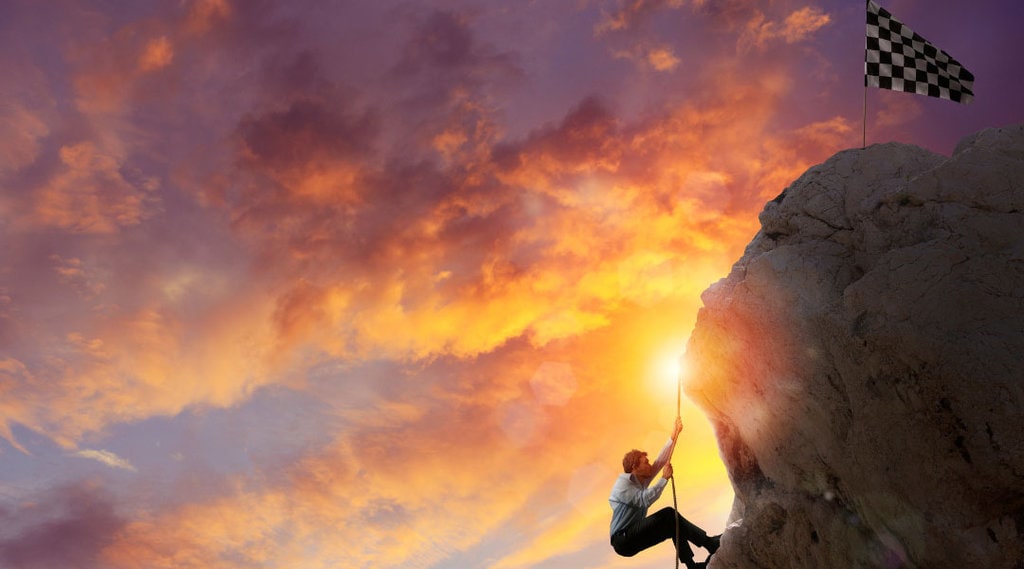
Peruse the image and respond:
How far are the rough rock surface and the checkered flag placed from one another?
138 inches

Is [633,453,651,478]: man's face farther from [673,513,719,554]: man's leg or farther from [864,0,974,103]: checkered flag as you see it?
[864,0,974,103]: checkered flag

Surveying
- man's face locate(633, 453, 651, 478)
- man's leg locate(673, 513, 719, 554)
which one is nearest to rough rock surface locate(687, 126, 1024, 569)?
man's leg locate(673, 513, 719, 554)

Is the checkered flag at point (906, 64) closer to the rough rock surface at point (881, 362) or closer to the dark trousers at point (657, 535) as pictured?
the rough rock surface at point (881, 362)

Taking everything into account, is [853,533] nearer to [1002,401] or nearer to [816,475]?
[816,475]

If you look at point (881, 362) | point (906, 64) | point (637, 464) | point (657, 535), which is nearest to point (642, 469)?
point (637, 464)

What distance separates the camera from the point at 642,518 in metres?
12.6

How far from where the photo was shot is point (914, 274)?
895 cm

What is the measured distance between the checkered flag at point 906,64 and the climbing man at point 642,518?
9036 millimetres

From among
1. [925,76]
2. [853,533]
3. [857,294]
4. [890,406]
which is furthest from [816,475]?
[925,76]

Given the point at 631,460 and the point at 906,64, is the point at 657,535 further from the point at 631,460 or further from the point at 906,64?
the point at 906,64

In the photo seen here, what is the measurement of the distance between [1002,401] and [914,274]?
1886mm

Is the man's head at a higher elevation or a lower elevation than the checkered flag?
lower

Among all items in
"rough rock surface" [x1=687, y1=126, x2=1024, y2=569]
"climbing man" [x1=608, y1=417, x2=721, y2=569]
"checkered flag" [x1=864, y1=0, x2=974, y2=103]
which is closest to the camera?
"rough rock surface" [x1=687, y1=126, x2=1024, y2=569]

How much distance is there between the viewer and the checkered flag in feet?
43.9
